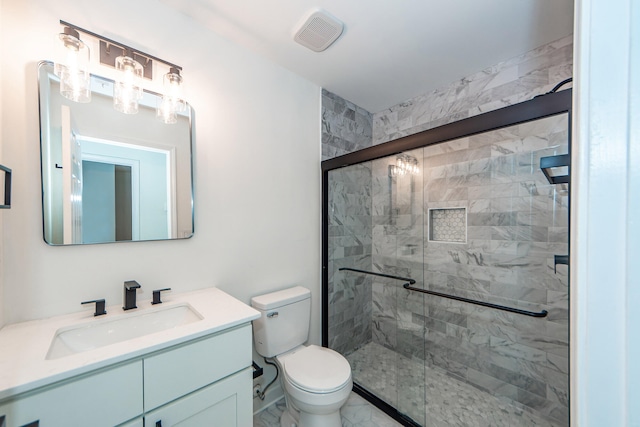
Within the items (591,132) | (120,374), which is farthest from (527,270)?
(120,374)

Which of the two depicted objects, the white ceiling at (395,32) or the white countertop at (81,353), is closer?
the white countertop at (81,353)

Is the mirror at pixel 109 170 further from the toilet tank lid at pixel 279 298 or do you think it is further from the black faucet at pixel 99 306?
the toilet tank lid at pixel 279 298

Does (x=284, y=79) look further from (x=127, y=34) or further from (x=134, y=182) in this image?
(x=134, y=182)

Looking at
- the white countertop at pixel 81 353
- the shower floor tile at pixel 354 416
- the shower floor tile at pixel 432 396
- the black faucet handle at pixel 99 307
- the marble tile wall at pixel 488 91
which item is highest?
the marble tile wall at pixel 488 91

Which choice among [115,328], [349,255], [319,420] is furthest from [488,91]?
[115,328]

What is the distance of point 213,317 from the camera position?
Result: 110 cm

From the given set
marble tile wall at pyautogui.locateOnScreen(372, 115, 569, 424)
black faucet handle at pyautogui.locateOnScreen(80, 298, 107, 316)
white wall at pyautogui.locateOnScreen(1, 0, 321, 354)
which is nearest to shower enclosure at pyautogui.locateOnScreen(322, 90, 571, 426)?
marble tile wall at pyautogui.locateOnScreen(372, 115, 569, 424)

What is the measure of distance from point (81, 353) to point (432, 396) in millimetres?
2113

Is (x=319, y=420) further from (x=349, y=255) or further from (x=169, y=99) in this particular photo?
(x=169, y=99)

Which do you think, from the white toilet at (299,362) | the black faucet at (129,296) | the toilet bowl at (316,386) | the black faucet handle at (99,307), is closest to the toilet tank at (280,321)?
the white toilet at (299,362)

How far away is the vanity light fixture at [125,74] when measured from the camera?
1.09 metres

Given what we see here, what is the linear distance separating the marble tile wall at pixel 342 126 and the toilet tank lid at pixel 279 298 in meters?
1.13

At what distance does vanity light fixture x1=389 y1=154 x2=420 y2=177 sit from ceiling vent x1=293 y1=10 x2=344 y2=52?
3.01 feet

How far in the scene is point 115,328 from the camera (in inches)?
43.8
